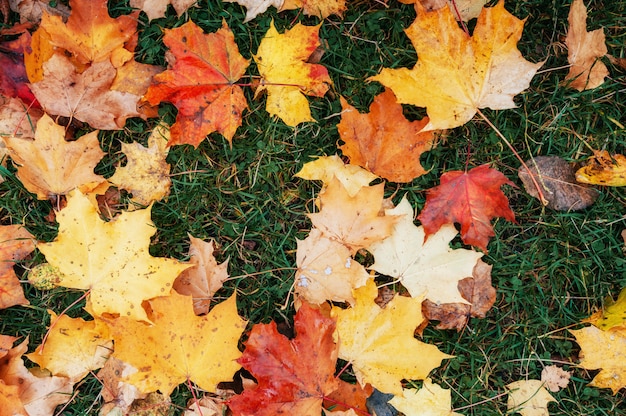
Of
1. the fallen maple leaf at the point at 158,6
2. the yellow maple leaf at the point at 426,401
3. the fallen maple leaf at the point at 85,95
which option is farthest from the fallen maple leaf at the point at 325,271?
the fallen maple leaf at the point at 158,6

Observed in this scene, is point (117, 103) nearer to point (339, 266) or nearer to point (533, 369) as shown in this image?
point (339, 266)

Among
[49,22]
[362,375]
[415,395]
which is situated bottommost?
[415,395]

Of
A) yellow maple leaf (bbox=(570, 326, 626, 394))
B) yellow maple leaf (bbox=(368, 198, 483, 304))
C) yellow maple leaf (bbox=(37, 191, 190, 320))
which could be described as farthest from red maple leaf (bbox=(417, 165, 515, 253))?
yellow maple leaf (bbox=(37, 191, 190, 320))

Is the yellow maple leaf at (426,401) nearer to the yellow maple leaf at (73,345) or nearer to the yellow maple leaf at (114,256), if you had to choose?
the yellow maple leaf at (114,256)

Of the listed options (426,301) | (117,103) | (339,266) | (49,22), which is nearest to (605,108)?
(426,301)

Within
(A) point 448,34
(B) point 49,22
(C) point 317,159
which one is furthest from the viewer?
(C) point 317,159

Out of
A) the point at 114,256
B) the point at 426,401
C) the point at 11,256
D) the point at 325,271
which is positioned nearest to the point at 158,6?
the point at 114,256

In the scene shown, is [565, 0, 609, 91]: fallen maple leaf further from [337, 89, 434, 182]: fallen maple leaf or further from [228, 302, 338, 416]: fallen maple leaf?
[228, 302, 338, 416]: fallen maple leaf
